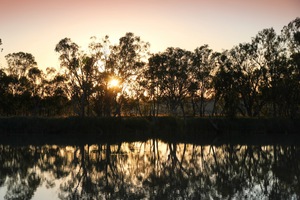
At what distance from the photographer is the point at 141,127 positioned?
49469mm

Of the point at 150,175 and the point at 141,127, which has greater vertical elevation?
the point at 141,127

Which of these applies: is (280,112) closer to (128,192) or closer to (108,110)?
(108,110)

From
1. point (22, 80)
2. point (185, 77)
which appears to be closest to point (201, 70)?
point (185, 77)

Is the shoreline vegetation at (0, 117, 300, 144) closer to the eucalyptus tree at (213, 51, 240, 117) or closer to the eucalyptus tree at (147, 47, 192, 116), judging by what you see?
the eucalyptus tree at (213, 51, 240, 117)

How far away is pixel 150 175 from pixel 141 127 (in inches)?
1213

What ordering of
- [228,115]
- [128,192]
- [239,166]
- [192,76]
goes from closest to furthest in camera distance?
[128,192], [239,166], [228,115], [192,76]

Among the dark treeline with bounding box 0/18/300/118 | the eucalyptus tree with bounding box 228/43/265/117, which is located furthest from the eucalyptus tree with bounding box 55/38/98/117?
the eucalyptus tree with bounding box 228/43/265/117

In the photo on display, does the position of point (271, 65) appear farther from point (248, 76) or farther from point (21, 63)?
point (21, 63)

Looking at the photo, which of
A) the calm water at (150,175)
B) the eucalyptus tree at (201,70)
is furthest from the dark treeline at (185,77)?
the calm water at (150,175)

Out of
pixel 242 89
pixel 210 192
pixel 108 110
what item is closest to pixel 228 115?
pixel 242 89

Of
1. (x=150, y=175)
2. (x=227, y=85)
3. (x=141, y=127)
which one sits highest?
(x=227, y=85)

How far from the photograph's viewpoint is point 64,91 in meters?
61.9

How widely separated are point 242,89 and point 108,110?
19.6 meters

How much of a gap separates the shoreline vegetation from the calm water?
19.0 meters
